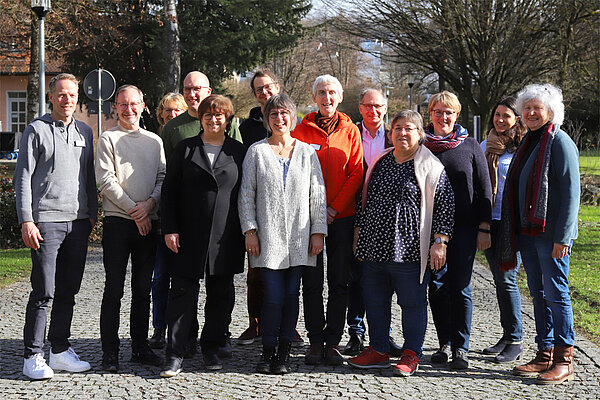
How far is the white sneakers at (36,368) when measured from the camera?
486cm

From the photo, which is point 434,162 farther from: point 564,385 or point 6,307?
point 6,307

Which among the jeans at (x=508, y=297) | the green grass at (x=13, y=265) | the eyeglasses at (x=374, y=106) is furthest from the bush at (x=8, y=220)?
the jeans at (x=508, y=297)

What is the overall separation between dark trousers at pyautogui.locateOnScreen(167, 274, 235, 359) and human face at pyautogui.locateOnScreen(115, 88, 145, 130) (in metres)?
1.21

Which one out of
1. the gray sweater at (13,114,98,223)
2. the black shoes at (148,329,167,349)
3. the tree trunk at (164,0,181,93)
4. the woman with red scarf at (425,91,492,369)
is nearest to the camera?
the gray sweater at (13,114,98,223)

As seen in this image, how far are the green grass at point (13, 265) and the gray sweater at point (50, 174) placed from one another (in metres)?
4.19

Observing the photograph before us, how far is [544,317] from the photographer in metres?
5.26

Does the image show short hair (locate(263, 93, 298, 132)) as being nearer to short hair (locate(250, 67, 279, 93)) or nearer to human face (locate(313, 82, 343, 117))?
human face (locate(313, 82, 343, 117))

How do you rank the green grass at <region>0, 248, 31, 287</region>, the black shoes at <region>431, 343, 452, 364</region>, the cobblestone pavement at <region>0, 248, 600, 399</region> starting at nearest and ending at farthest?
the cobblestone pavement at <region>0, 248, 600, 399</region>
the black shoes at <region>431, 343, 452, 364</region>
the green grass at <region>0, 248, 31, 287</region>

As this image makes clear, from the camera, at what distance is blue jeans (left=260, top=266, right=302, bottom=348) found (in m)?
5.13

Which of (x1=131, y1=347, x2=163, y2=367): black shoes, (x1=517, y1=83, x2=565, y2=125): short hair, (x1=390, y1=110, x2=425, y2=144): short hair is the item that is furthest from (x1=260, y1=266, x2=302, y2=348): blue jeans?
(x1=517, y1=83, x2=565, y2=125): short hair

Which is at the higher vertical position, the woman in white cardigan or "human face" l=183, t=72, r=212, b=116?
"human face" l=183, t=72, r=212, b=116

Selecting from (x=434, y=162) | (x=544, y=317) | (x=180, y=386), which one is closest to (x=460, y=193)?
(x=434, y=162)

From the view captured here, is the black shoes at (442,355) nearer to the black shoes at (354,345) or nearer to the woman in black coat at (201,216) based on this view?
the black shoes at (354,345)

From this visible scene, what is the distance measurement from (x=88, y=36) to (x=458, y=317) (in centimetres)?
1918
